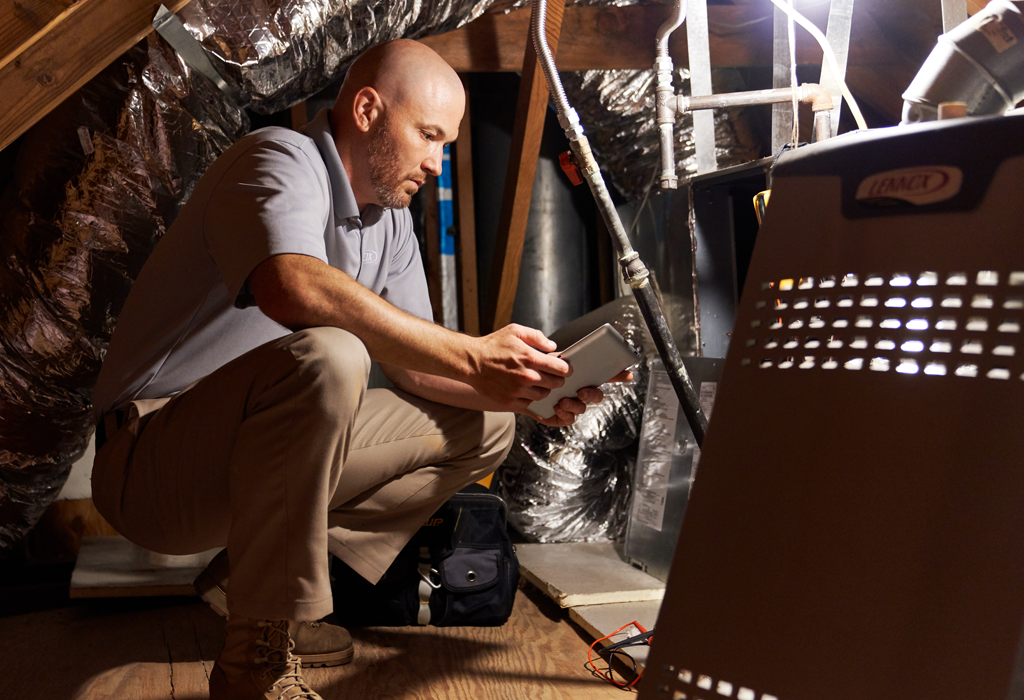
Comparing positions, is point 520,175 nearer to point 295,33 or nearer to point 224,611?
point 295,33

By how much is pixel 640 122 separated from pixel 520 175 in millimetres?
499

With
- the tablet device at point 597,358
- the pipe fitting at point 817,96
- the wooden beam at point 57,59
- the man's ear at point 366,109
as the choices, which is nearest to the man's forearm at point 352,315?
the tablet device at point 597,358

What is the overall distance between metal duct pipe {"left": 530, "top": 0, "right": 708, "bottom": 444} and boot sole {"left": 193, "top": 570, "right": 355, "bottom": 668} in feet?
2.28

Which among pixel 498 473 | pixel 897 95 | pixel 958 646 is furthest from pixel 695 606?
pixel 897 95

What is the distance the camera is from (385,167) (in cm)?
140

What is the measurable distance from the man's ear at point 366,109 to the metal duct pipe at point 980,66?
2.74 feet

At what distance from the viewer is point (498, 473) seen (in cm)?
214

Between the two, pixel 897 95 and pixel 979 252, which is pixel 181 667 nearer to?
pixel 979 252

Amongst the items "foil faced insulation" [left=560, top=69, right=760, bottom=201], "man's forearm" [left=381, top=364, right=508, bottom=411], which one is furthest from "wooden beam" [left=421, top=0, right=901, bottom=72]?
"man's forearm" [left=381, top=364, right=508, bottom=411]

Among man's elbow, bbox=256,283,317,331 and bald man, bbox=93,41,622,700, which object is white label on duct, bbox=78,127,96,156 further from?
man's elbow, bbox=256,283,317,331

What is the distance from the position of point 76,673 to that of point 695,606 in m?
1.13

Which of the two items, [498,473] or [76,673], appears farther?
[498,473]

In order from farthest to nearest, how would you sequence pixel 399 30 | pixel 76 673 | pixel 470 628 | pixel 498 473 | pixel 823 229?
pixel 498 473, pixel 399 30, pixel 470 628, pixel 76 673, pixel 823 229

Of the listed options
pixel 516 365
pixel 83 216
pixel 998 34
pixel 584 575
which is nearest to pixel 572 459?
pixel 584 575
